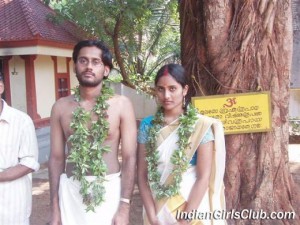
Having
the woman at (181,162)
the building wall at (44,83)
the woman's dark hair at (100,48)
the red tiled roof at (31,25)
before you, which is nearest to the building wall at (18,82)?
the building wall at (44,83)

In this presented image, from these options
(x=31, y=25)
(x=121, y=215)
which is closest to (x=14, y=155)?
(x=121, y=215)

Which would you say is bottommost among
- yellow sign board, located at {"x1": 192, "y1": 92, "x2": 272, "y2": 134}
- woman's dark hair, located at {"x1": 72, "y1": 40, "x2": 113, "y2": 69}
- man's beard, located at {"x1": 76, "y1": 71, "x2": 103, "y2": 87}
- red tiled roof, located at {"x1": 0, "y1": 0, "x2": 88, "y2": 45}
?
yellow sign board, located at {"x1": 192, "y1": 92, "x2": 272, "y2": 134}

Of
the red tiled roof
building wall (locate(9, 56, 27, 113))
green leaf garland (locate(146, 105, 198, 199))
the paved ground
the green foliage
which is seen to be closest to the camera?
green leaf garland (locate(146, 105, 198, 199))

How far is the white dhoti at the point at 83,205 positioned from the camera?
228 cm

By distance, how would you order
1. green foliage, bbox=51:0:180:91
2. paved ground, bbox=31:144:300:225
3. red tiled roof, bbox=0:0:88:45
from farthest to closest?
green foliage, bbox=51:0:180:91 → red tiled roof, bbox=0:0:88:45 → paved ground, bbox=31:144:300:225

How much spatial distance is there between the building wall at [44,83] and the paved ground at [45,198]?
202cm

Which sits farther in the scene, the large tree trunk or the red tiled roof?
the red tiled roof

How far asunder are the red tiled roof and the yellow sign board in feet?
20.2

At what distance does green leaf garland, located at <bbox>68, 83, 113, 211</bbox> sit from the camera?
2266mm

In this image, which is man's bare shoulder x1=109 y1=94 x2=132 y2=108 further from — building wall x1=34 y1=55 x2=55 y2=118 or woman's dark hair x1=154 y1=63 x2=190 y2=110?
building wall x1=34 y1=55 x2=55 y2=118

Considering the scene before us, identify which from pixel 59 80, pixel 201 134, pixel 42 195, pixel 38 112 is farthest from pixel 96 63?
pixel 59 80

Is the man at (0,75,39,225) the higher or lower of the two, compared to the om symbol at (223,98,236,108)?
lower

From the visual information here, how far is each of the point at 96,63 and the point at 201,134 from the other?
755mm

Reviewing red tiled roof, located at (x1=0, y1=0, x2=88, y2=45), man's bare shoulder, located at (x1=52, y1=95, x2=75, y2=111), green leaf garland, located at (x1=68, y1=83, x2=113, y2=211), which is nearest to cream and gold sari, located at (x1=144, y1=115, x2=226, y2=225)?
green leaf garland, located at (x1=68, y1=83, x2=113, y2=211)
